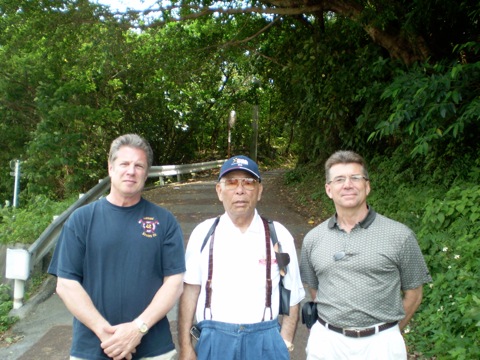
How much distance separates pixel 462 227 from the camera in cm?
588

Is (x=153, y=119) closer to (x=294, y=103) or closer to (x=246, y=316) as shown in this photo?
(x=294, y=103)

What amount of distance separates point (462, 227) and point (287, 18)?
9.94 metres

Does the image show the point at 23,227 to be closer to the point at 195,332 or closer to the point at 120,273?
the point at 120,273

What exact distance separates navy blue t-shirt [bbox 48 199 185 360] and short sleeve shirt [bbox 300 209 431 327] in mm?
905

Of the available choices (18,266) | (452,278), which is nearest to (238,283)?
(452,278)

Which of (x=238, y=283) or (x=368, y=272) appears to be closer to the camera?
(x=238, y=283)

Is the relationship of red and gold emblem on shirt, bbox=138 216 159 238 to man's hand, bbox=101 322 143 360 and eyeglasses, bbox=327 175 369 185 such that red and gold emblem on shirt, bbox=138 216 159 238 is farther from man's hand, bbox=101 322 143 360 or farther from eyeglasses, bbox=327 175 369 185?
eyeglasses, bbox=327 175 369 185

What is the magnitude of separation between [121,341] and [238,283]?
0.71 meters

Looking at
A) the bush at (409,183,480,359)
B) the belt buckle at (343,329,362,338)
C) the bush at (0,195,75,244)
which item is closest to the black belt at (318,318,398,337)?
the belt buckle at (343,329,362,338)

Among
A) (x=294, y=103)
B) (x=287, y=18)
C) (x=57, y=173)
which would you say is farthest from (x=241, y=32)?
(x=57, y=173)

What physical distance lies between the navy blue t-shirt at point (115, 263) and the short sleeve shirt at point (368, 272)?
35.6 inches

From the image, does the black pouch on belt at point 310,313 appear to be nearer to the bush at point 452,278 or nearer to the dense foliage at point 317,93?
the bush at point 452,278

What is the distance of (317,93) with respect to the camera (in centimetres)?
1246

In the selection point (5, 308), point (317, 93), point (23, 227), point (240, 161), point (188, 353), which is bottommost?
point (5, 308)
